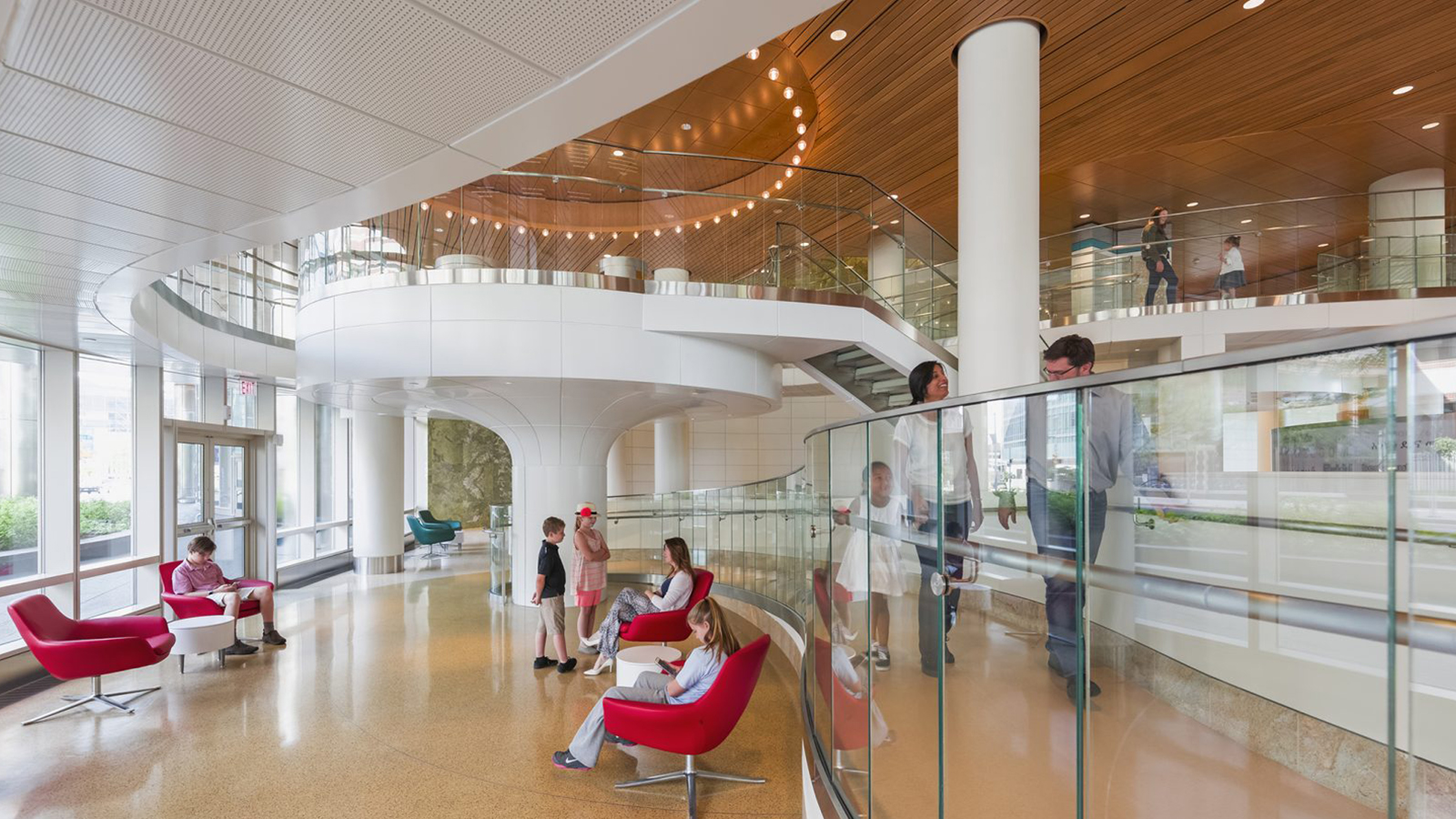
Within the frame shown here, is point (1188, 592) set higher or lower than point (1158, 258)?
lower

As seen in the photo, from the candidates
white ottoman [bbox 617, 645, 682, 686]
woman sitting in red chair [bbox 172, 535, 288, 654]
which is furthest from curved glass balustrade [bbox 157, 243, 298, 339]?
white ottoman [bbox 617, 645, 682, 686]

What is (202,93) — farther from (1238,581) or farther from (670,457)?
(670,457)

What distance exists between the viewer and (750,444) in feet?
72.7

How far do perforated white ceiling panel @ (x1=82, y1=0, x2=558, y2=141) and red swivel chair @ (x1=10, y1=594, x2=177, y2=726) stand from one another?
5326mm

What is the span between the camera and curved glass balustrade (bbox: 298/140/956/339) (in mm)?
8531

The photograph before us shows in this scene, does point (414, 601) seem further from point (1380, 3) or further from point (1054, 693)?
point (1380, 3)

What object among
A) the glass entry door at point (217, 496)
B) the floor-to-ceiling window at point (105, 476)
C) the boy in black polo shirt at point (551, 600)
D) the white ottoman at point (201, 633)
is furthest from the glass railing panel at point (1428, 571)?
the glass entry door at point (217, 496)

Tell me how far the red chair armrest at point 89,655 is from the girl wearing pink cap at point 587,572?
368 centimetres

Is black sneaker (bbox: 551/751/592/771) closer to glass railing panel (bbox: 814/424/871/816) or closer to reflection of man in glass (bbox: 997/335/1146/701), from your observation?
glass railing panel (bbox: 814/424/871/816)

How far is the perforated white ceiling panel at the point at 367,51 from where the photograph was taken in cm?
256

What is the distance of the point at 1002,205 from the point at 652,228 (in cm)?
416

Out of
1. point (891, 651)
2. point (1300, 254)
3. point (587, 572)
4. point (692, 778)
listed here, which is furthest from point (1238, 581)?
point (1300, 254)

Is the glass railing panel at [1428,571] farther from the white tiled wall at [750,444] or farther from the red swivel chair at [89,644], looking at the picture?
the white tiled wall at [750,444]

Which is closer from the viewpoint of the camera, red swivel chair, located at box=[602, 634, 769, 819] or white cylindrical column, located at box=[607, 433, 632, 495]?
red swivel chair, located at box=[602, 634, 769, 819]
